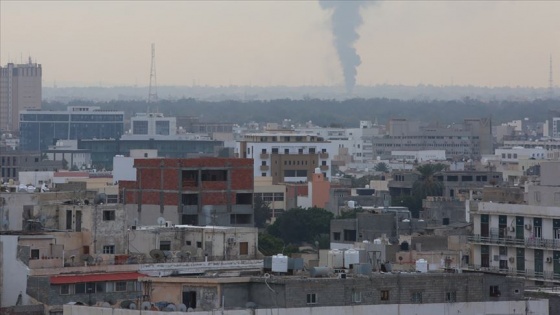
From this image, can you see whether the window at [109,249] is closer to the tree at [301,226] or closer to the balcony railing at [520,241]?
the balcony railing at [520,241]

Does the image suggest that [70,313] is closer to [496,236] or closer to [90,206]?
[90,206]

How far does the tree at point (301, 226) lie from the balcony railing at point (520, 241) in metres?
40.2

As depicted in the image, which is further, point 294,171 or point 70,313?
point 294,171

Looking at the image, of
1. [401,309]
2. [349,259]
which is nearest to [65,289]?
[349,259]

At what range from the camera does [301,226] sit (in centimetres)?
9088

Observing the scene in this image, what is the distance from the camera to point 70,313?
3400cm

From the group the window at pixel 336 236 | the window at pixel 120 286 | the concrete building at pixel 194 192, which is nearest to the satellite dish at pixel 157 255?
the window at pixel 120 286

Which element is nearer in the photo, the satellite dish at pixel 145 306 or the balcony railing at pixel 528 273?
the satellite dish at pixel 145 306

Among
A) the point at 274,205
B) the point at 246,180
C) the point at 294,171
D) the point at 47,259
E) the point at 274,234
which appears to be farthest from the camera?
the point at 294,171

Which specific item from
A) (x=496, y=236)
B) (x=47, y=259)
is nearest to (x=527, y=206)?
(x=496, y=236)

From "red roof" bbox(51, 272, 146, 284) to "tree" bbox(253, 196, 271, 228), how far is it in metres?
55.3

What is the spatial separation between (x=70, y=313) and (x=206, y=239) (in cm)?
1462

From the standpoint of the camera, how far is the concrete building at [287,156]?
426 ft

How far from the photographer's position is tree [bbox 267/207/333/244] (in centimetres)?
8981
